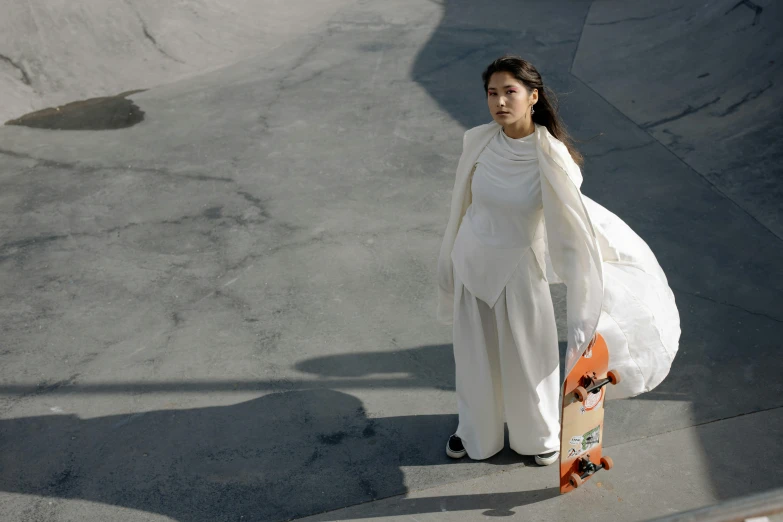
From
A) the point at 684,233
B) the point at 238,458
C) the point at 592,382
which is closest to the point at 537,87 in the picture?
the point at 592,382

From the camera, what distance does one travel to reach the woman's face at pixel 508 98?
3.17 meters

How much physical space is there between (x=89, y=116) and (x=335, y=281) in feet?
13.7

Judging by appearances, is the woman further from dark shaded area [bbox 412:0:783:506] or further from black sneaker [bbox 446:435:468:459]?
dark shaded area [bbox 412:0:783:506]

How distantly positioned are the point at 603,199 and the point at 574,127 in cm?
145

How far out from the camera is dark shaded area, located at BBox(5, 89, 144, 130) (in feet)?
26.0

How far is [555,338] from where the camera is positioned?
3582mm

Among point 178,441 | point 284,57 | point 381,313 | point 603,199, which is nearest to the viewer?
point 178,441

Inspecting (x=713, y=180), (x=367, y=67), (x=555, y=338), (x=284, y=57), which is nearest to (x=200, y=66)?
(x=284, y=57)

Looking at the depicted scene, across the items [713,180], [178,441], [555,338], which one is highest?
[555,338]

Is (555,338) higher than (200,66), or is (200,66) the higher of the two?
(555,338)

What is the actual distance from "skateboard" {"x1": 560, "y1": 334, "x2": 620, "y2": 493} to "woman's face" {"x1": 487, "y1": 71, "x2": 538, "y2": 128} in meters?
0.99

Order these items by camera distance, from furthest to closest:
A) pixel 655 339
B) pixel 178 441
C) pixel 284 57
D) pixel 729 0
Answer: pixel 284 57 < pixel 729 0 < pixel 178 441 < pixel 655 339

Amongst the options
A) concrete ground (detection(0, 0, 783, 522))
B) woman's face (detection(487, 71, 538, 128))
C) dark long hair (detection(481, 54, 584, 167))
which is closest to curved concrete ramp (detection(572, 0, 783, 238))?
concrete ground (detection(0, 0, 783, 522))

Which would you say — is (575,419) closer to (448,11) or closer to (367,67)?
(367,67)
